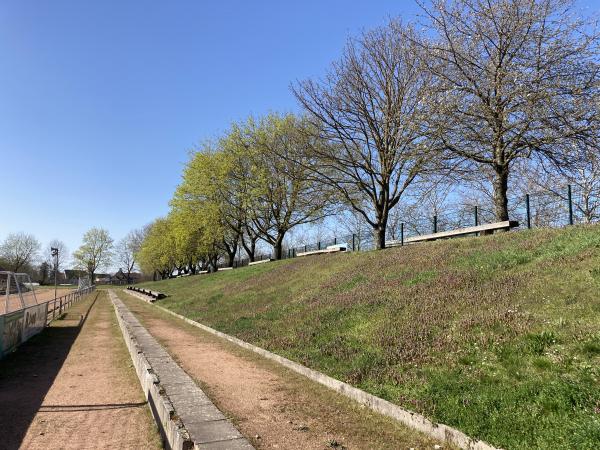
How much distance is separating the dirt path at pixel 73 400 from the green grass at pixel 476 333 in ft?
10.1

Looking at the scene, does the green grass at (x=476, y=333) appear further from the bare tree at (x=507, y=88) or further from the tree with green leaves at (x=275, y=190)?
→ the tree with green leaves at (x=275, y=190)

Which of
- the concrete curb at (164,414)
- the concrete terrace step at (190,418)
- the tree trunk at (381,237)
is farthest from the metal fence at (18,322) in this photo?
the tree trunk at (381,237)

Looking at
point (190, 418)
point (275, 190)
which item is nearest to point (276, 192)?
point (275, 190)

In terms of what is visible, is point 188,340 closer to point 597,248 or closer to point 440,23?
point 597,248

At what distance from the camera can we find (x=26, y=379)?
898 centimetres

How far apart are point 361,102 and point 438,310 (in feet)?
48.6

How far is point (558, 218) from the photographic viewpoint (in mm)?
21062

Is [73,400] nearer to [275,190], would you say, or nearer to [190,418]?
[190,418]

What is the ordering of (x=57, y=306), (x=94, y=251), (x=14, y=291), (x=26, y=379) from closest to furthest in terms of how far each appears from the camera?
(x=26, y=379) → (x=14, y=291) → (x=57, y=306) → (x=94, y=251)

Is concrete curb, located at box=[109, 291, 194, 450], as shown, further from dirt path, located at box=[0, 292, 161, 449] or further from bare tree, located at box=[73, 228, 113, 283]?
bare tree, located at box=[73, 228, 113, 283]

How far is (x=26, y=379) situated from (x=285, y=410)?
5682mm

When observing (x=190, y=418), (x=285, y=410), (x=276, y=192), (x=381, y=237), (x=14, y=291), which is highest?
(x=276, y=192)

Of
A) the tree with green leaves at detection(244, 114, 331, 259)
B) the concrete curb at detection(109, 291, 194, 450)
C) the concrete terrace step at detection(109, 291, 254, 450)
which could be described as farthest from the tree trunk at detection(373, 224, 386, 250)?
the concrete curb at detection(109, 291, 194, 450)

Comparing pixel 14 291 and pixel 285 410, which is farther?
pixel 14 291
